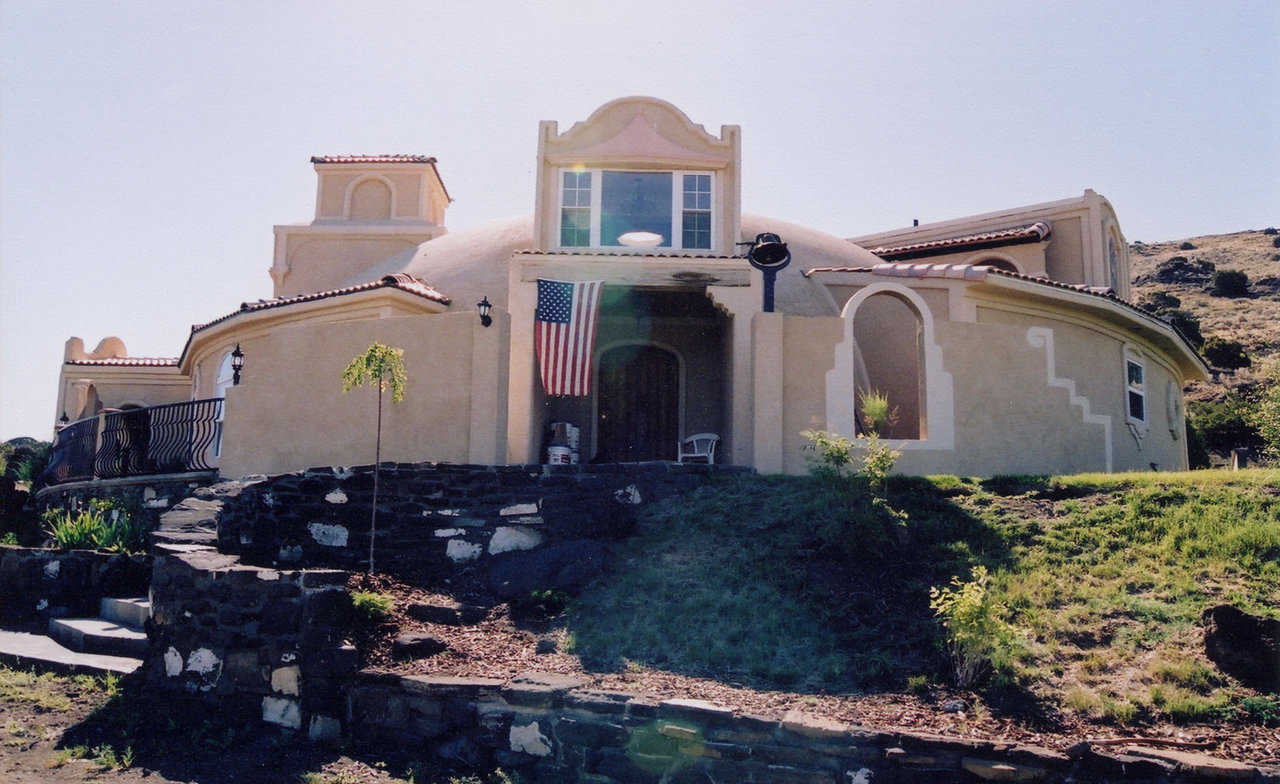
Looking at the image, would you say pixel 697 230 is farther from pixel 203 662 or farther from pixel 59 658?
pixel 59 658

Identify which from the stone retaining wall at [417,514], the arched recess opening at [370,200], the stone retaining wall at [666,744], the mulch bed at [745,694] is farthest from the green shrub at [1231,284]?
the stone retaining wall at [666,744]

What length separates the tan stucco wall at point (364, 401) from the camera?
46.8 ft

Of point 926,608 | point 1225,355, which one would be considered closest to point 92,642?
point 926,608

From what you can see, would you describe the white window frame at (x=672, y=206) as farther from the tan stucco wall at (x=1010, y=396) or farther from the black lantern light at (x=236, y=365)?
the black lantern light at (x=236, y=365)

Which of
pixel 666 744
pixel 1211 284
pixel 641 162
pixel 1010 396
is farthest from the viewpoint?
pixel 1211 284

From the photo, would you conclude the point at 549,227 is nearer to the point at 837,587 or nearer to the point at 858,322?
the point at 858,322

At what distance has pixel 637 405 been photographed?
18.0 m

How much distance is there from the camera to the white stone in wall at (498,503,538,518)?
11.6 metres

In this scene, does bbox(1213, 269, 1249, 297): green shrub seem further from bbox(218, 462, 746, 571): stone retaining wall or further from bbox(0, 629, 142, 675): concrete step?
bbox(0, 629, 142, 675): concrete step

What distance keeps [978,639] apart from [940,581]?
66.5 inches

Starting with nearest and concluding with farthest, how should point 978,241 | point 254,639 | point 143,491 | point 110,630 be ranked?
point 254,639, point 110,630, point 143,491, point 978,241

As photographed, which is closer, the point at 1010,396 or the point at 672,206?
the point at 1010,396

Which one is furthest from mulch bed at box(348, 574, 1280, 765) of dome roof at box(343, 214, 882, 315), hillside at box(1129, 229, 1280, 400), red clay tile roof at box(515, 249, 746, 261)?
hillside at box(1129, 229, 1280, 400)

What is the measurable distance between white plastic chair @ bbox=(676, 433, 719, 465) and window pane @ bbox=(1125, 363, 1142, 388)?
7840 millimetres
